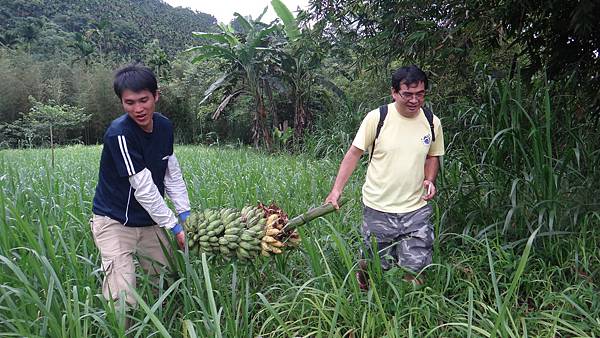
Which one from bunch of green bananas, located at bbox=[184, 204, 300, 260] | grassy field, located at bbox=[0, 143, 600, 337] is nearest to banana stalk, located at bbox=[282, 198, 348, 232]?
bunch of green bananas, located at bbox=[184, 204, 300, 260]

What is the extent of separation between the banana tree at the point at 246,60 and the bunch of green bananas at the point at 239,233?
859 cm

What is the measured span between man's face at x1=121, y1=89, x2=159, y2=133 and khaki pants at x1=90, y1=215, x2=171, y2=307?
1.69 feet

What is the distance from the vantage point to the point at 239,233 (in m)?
1.46

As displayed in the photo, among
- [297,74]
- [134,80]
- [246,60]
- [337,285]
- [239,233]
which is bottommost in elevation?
[337,285]

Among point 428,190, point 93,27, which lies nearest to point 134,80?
point 428,190

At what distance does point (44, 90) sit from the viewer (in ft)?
76.2

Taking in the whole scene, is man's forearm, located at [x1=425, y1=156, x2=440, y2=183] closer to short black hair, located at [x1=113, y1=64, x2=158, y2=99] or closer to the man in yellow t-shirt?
the man in yellow t-shirt

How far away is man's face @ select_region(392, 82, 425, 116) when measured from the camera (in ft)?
7.02

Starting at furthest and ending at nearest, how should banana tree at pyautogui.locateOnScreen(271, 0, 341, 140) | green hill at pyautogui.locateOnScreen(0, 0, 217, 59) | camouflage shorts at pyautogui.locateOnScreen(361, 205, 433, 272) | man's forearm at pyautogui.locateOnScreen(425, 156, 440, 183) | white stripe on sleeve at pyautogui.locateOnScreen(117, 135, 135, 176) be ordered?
green hill at pyautogui.locateOnScreen(0, 0, 217, 59) < banana tree at pyautogui.locateOnScreen(271, 0, 341, 140) < man's forearm at pyautogui.locateOnScreen(425, 156, 440, 183) < camouflage shorts at pyautogui.locateOnScreen(361, 205, 433, 272) < white stripe on sleeve at pyautogui.locateOnScreen(117, 135, 135, 176)

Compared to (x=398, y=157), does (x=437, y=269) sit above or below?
below

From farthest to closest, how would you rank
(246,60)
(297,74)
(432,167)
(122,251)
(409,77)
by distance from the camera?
(297,74) < (246,60) < (432,167) < (409,77) < (122,251)

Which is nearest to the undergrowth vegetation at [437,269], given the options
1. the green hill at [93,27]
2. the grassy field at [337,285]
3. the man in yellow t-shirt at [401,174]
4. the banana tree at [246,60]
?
the grassy field at [337,285]

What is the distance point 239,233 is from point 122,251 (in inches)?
32.6

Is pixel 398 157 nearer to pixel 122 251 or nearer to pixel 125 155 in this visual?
pixel 125 155
